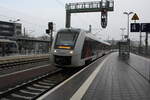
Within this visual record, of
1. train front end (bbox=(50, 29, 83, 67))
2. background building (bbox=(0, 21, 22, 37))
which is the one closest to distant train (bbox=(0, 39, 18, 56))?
train front end (bbox=(50, 29, 83, 67))

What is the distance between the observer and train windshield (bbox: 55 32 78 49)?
55.7 ft

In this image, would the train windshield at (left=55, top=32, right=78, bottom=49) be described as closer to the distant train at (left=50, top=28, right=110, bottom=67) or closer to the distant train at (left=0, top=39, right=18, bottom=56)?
the distant train at (left=50, top=28, right=110, bottom=67)

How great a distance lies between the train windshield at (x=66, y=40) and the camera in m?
17.0

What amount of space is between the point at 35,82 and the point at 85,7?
87.1 ft

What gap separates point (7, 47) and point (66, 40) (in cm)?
2391

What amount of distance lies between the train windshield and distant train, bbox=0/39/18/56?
20.3 meters

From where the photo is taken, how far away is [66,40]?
17.3m

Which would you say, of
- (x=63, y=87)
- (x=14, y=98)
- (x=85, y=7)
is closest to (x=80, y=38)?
(x=63, y=87)

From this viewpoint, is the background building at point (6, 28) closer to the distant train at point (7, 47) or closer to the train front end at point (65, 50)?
the distant train at point (7, 47)

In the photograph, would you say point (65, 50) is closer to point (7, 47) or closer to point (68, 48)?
point (68, 48)

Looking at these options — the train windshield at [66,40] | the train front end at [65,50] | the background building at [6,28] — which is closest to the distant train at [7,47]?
the train windshield at [66,40]

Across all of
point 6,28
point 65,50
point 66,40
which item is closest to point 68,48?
point 65,50

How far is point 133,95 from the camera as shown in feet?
27.8

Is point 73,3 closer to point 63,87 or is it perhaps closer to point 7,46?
point 7,46
